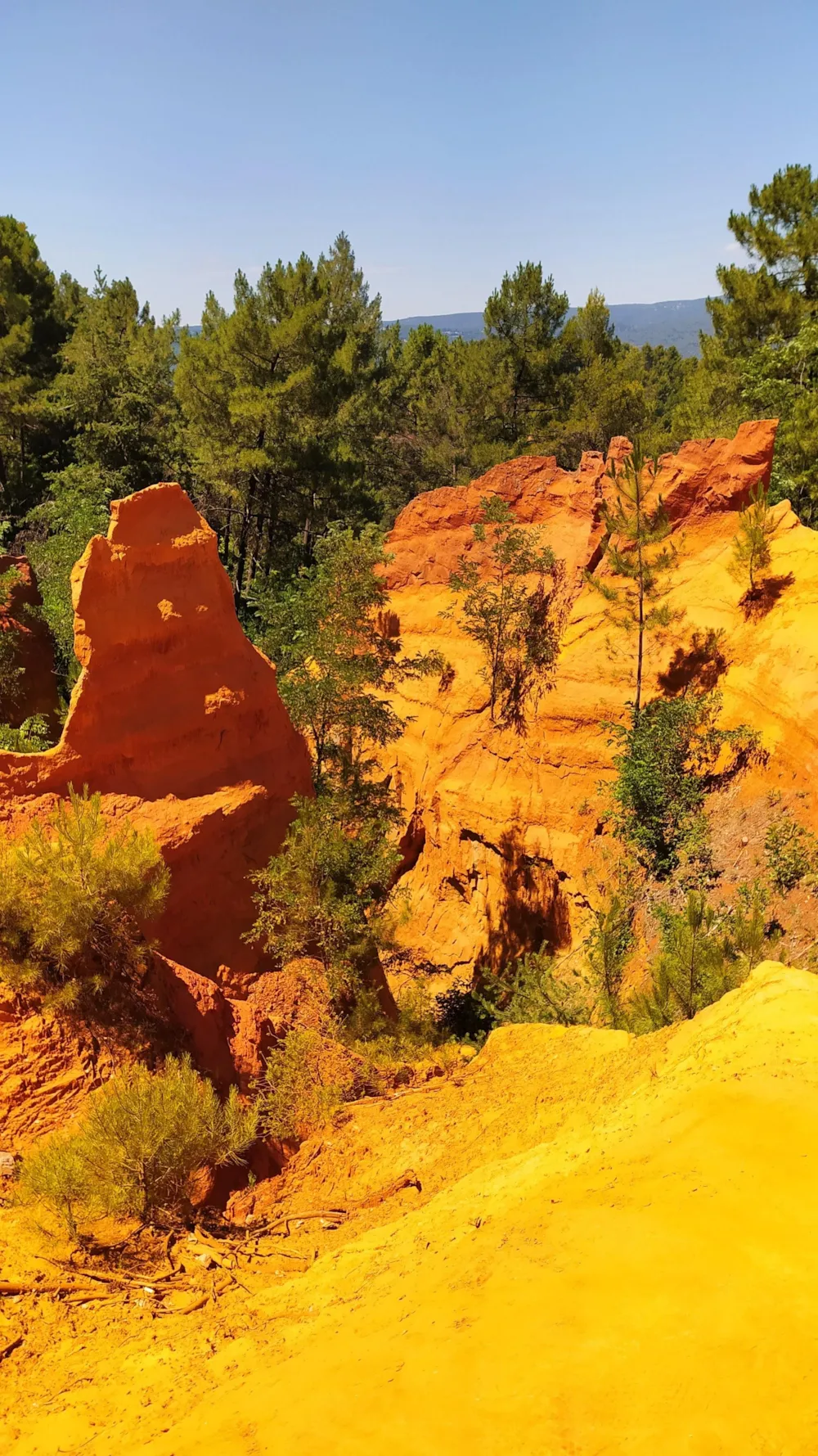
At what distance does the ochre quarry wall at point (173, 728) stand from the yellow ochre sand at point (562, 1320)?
206 inches

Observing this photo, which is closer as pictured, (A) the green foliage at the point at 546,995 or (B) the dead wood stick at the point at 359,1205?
(B) the dead wood stick at the point at 359,1205

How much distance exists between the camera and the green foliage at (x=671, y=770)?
15016mm

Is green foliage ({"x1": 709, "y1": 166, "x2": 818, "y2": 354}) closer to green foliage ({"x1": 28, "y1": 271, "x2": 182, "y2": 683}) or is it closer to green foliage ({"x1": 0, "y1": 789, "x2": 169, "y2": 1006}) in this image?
green foliage ({"x1": 28, "y1": 271, "x2": 182, "y2": 683})

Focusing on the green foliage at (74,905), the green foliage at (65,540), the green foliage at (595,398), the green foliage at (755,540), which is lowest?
the green foliage at (74,905)

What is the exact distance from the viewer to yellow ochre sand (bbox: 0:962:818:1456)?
3502 millimetres

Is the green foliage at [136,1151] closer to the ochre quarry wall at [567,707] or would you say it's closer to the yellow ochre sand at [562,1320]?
the yellow ochre sand at [562,1320]

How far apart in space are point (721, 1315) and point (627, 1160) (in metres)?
1.42

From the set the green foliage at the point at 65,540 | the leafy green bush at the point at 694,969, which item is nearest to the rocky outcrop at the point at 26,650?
the green foliage at the point at 65,540

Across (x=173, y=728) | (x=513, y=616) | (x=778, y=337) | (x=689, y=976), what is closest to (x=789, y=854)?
(x=689, y=976)

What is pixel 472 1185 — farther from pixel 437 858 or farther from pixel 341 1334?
pixel 437 858

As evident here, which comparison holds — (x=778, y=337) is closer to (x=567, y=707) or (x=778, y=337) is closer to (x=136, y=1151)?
(x=567, y=707)

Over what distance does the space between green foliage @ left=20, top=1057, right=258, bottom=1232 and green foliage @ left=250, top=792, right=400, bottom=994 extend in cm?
385

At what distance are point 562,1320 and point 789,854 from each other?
10.7 metres

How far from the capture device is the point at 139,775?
10562 mm
